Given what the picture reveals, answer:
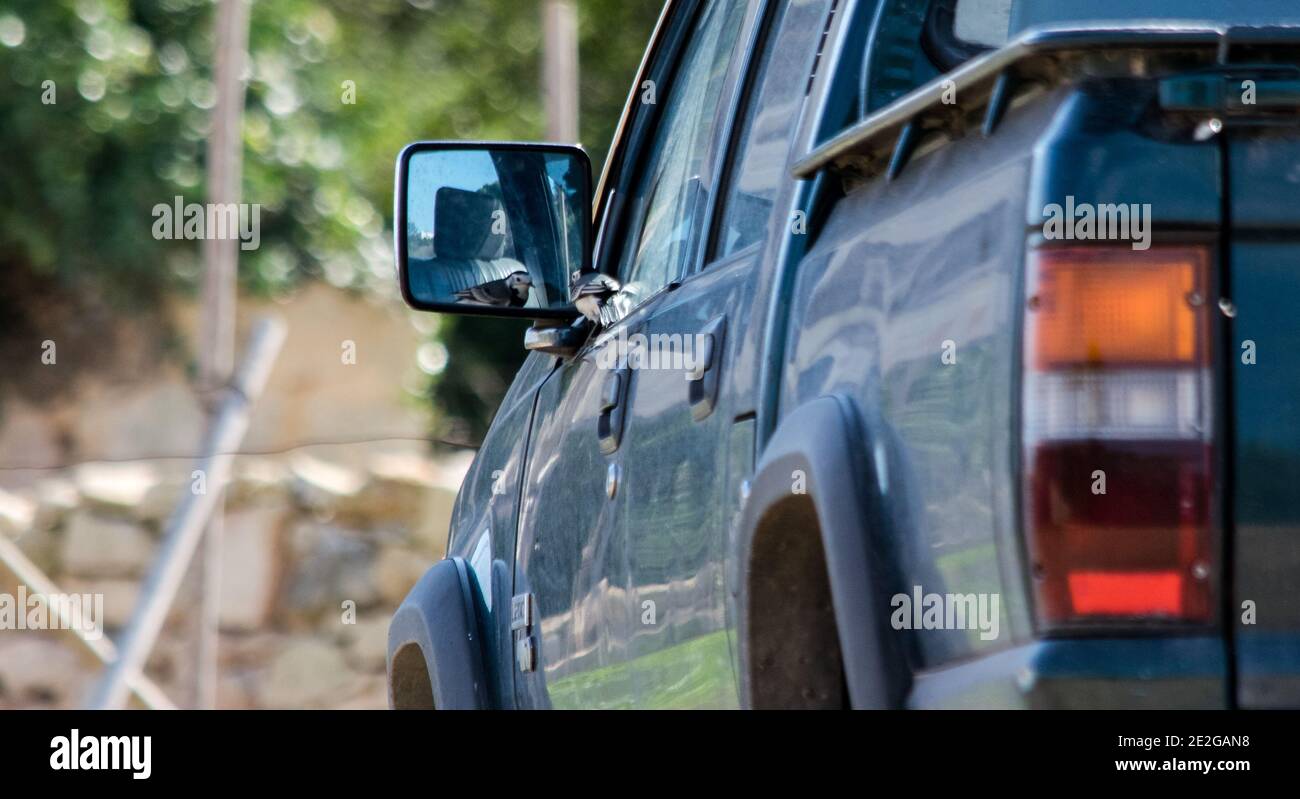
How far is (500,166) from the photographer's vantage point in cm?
356

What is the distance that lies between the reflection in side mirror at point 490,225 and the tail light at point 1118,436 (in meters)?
1.78

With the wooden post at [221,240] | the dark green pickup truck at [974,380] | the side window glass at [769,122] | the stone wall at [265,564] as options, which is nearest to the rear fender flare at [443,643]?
the dark green pickup truck at [974,380]

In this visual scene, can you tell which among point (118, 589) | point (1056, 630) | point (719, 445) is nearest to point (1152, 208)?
point (1056, 630)

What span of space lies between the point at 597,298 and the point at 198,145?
51.3 ft

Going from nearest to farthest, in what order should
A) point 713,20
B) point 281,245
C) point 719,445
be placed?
1. point 719,445
2. point 713,20
3. point 281,245

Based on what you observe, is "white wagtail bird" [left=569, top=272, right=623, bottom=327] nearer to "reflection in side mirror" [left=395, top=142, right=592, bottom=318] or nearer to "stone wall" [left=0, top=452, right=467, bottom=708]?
"reflection in side mirror" [left=395, top=142, right=592, bottom=318]

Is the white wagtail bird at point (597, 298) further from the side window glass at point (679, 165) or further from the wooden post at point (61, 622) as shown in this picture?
the wooden post at point (61, 622)

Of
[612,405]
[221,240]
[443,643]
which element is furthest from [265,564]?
[612,405]

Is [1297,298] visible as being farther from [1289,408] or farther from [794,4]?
[794,4]

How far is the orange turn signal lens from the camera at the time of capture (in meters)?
1.79

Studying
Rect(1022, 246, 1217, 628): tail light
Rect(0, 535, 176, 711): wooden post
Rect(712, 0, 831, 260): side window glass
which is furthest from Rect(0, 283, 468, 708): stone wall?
Rect(1022, 246, 1217, 628): tail light

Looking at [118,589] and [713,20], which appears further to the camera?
[118,589]

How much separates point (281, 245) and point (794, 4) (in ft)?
55.5

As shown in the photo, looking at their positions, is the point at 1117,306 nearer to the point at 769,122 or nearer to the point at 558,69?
the point at 769,122
